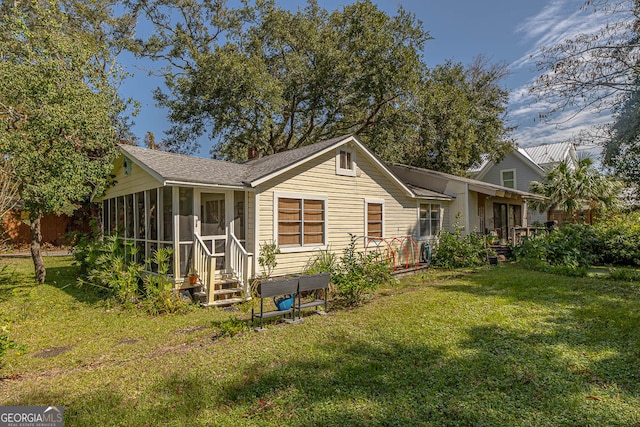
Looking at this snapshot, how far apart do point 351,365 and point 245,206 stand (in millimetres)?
5980

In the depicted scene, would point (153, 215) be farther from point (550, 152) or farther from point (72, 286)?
point (550, 152)

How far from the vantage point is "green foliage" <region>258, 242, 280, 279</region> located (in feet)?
30.5

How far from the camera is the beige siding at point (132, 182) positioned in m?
9.39

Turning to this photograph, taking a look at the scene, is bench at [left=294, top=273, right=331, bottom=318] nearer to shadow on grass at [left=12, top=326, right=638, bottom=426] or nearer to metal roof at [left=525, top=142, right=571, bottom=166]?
shadow on grass at [left=12, top=326, right=638, bottom=426]

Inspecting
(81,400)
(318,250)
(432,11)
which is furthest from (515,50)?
(432,11)

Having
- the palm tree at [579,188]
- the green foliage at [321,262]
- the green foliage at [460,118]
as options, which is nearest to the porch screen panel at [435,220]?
the green foliage at [460,118]

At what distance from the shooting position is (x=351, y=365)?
462 centimetres

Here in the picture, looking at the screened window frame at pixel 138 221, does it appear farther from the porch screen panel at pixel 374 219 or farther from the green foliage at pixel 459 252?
the green foliage at pixel 459 252

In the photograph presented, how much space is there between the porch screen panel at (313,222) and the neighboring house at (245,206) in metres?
0.03

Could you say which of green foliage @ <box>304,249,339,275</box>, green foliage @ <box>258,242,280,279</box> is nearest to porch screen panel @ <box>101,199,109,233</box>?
green foliage @ <box>258,242,280,279</box>

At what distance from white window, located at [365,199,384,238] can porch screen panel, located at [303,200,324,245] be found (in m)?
2.13

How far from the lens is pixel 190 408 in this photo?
366 centimetres

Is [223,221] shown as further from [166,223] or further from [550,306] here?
[550,306]

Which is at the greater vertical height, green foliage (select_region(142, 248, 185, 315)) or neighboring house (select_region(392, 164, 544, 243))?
neighboring house (select_region(392, 164, 544, 243))
